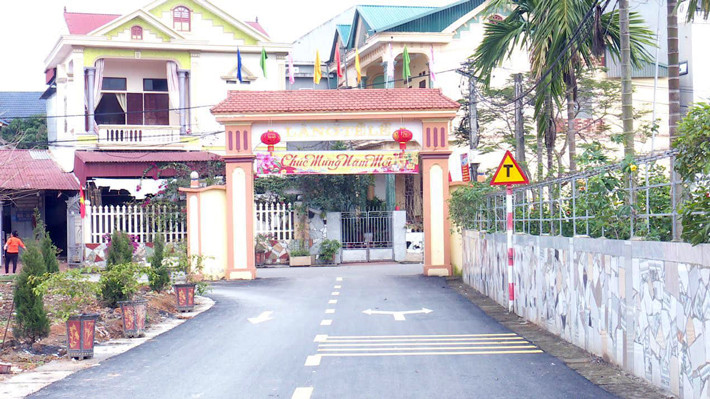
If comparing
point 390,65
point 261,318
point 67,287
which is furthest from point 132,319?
point 390,65

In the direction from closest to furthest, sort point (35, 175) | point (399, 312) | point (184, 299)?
point (399, 312), point (184, 299), point (35, 175)

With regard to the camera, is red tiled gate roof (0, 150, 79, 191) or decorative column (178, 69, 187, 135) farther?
decorative column (178, 69, 187, 135)

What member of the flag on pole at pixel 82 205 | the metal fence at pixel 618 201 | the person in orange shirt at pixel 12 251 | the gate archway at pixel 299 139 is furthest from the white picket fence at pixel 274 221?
the metal fence at pixel 618 201

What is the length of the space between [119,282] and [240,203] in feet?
33.0

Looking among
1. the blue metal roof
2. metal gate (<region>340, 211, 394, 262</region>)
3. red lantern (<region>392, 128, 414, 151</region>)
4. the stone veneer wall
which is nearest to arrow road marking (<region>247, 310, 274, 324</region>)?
the stone veneer wall

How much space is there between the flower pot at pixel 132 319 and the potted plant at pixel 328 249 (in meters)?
17.7

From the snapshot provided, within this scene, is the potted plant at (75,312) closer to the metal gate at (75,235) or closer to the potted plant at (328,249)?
the metal gate at (75,235)

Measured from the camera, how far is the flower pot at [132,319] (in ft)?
43.4

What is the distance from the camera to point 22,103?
50312mm

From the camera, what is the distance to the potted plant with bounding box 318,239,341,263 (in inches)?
1219

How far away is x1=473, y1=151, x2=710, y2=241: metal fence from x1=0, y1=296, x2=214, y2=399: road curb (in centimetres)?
677

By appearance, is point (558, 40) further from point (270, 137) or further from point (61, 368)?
point (61, 368)

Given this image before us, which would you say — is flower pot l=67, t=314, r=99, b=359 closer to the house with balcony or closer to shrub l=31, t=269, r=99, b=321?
shrub l=31, t=269, r=99, b=321

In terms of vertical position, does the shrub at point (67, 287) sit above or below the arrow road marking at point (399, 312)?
above
